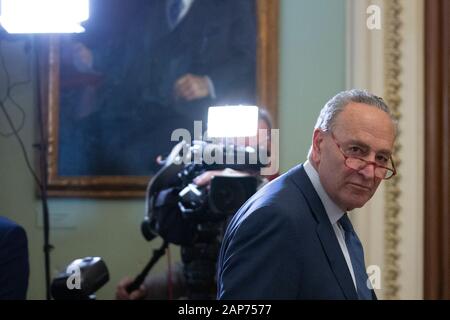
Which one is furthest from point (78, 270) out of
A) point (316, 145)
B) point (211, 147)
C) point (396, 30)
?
point (396, 30)

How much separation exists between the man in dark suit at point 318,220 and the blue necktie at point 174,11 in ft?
6.39

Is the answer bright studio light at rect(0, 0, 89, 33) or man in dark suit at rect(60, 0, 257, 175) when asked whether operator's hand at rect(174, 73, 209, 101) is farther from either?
bright studio light at rect(0, 0, 89, 33)

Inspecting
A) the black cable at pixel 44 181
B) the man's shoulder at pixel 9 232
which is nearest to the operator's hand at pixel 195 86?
the black cable at pixel 44 181

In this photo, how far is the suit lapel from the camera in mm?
1267

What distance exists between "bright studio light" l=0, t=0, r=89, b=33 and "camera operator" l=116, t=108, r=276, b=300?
84cm

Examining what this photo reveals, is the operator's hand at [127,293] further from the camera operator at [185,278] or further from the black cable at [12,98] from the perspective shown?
the black cable at [12,98]

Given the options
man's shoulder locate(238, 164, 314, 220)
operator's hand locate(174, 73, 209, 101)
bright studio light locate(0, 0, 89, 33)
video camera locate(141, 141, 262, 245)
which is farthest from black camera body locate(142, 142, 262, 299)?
operator's hand locate(174, 73, 209, 101)

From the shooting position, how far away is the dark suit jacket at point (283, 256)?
119 centimetres

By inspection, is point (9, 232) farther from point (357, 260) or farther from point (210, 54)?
point (210, 54)

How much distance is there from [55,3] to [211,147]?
3.12 feet

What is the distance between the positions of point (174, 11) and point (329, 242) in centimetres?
220

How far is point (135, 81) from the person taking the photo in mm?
3223

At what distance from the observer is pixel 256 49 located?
10.4 feet

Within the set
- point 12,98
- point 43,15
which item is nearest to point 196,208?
point 43,15
